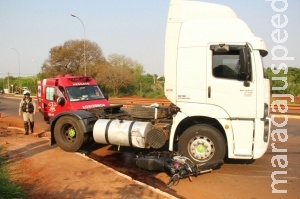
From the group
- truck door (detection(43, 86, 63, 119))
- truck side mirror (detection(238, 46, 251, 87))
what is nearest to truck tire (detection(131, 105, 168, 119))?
truck side mirror (detection(238, 46, 251, 87))

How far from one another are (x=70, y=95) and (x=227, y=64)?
20.5 feet

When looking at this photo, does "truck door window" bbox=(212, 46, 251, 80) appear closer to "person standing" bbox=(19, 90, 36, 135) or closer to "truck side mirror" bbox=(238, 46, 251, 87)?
"truck side mirror" bbox=(238, 46, 251, 87)

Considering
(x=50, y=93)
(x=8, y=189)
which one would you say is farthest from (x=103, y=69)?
(x=8, y=189)

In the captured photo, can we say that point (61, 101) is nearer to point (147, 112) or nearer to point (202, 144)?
point (147, 112)

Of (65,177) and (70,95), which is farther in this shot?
(70,95)

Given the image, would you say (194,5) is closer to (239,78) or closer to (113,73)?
(239,78)

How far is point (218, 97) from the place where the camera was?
7.18 m

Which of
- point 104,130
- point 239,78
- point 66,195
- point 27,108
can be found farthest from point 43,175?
point 27,108

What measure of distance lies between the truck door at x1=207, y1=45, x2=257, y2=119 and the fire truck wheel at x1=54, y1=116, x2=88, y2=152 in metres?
3.72

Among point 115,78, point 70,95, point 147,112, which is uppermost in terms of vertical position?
point 115,78

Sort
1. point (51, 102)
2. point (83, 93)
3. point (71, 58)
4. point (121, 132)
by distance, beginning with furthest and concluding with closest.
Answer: point (71, 58) → point (51, 102) → point (83, 93) → point (121, 132)

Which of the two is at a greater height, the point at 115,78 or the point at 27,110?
the point at 115,78

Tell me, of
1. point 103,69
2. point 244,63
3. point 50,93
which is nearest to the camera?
point 244,63

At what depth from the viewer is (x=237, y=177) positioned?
6.90 meters
